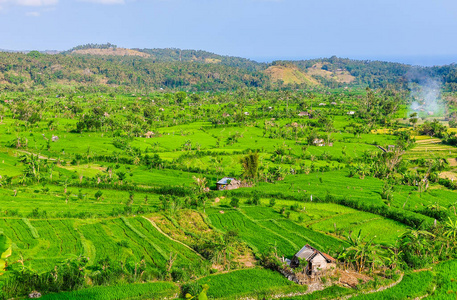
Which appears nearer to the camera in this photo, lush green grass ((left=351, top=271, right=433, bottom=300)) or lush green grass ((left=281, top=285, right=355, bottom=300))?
lush green grass ((left=281, top=285, right=355, bottom=300))

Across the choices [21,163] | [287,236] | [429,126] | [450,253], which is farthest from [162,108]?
[450,253]

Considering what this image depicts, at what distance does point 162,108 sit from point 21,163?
249 feet

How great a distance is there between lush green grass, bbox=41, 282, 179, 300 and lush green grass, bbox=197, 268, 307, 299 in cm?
261

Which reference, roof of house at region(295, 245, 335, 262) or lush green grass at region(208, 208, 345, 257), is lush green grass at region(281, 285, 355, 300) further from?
lush green grass at region(208, 208, 345, 257)

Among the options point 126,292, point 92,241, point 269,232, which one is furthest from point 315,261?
point 92,241

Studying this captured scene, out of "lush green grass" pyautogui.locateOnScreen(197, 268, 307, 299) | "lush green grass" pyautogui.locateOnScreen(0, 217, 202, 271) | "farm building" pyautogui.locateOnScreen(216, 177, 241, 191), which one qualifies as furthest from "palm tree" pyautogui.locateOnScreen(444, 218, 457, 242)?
"farm building" pyautogui.locateOnScreen(216, 177, 241, 191)

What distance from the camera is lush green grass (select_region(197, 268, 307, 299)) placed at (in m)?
25.7

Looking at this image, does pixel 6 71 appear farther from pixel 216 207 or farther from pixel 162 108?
pixel 216 207

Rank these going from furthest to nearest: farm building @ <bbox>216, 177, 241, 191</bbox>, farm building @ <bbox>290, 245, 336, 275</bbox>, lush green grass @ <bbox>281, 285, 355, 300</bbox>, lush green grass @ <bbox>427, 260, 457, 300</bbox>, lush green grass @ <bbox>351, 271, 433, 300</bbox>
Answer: farm building @ <bbox>216, 177, 241, 191</bbox>
farm building @ <bbox>290, 245, 336, 275</bbox>
lush green grass @ <bbox>427, 260, 457, 300</bbox>
lush green grass @ <bbox>351, 271, 433, 300</bbox>
lush green grass @ <bbox>281, 285, 355, 300</bbox>

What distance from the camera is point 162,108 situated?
13450cm

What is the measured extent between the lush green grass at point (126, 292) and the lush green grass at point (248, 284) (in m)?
2.61

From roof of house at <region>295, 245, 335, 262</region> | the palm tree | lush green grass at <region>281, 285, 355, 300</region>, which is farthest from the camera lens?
the palm tree

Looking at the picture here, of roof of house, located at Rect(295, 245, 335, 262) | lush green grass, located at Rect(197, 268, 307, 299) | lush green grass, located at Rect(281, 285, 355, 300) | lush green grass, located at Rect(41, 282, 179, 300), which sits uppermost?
roof of house, located at Rect(295, 245, 335, 262)

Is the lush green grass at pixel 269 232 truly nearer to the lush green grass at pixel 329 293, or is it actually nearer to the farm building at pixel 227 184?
the lush green grass at pixel 329 293
